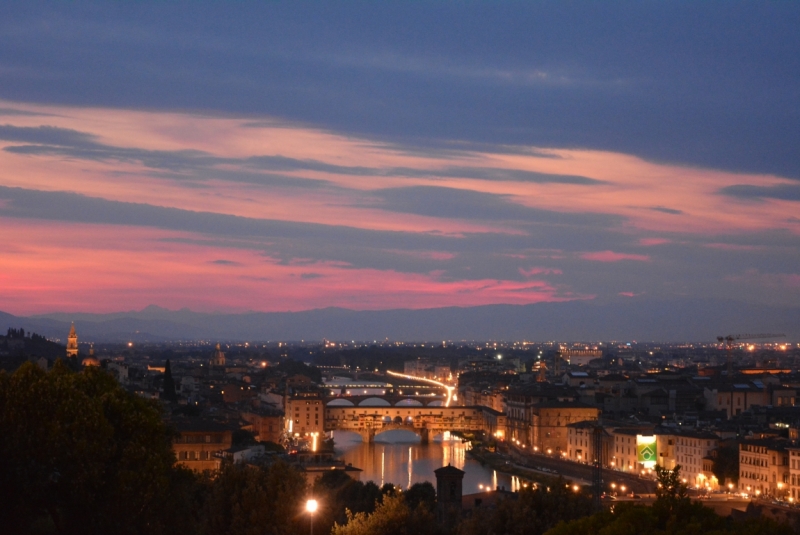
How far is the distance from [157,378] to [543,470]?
2176 cm

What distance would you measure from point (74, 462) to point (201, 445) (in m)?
14.1

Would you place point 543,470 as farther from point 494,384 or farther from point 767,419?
point 494,384

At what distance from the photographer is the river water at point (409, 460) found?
3009 centimetres

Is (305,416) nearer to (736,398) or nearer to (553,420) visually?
(553,420)

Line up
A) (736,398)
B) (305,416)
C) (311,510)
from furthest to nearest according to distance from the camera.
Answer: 1. (305,416)
2. (736,398)
3. (311,510)

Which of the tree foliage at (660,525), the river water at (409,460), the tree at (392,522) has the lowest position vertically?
the river water at (409,460)

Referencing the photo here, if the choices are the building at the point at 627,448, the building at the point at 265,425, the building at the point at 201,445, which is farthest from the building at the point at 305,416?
the building at the point at 201,445

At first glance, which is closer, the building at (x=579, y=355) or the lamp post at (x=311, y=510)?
the lamp post at (x=311, y=510)

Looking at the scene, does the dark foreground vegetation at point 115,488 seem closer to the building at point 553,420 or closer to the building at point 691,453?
the building at point 691,453

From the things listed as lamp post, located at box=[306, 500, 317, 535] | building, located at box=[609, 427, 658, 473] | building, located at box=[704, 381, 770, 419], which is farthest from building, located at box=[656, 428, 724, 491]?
lamp post, located at box=[306, 500, 317, 535]

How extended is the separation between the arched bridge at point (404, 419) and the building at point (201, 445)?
1960 cm

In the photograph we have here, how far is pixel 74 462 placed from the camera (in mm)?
12156

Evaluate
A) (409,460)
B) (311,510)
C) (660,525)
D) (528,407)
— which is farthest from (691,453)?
(660,525)

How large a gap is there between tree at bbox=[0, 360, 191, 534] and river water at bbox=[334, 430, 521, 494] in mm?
12837
